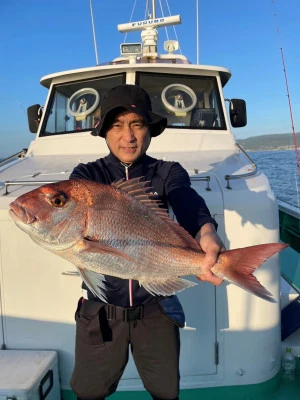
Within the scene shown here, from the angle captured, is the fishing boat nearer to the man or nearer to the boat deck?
the boat deck

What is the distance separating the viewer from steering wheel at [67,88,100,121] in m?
4.64

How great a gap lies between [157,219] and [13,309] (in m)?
1.67

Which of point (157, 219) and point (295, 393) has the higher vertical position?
point (157, 219)

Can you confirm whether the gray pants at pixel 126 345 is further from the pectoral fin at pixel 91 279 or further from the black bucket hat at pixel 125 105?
the black bucket hat at pixel 125 105

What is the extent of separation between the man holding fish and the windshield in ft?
7.88

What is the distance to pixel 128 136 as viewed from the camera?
7.07 feet

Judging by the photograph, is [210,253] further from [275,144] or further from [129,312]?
[275,144]

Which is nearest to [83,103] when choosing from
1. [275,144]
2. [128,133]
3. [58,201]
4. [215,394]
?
[128,133]

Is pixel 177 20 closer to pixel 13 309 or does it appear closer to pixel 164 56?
pixel 164 56

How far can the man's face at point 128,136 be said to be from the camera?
2.16 meters

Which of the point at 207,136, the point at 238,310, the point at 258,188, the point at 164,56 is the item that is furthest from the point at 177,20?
the point at 238,310

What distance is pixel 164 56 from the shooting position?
5430 millimetres

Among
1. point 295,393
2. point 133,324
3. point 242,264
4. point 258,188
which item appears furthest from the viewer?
point 295,393

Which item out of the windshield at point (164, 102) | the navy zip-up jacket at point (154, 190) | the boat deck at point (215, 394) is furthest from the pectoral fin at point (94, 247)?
the windshield at point (164, 102)
